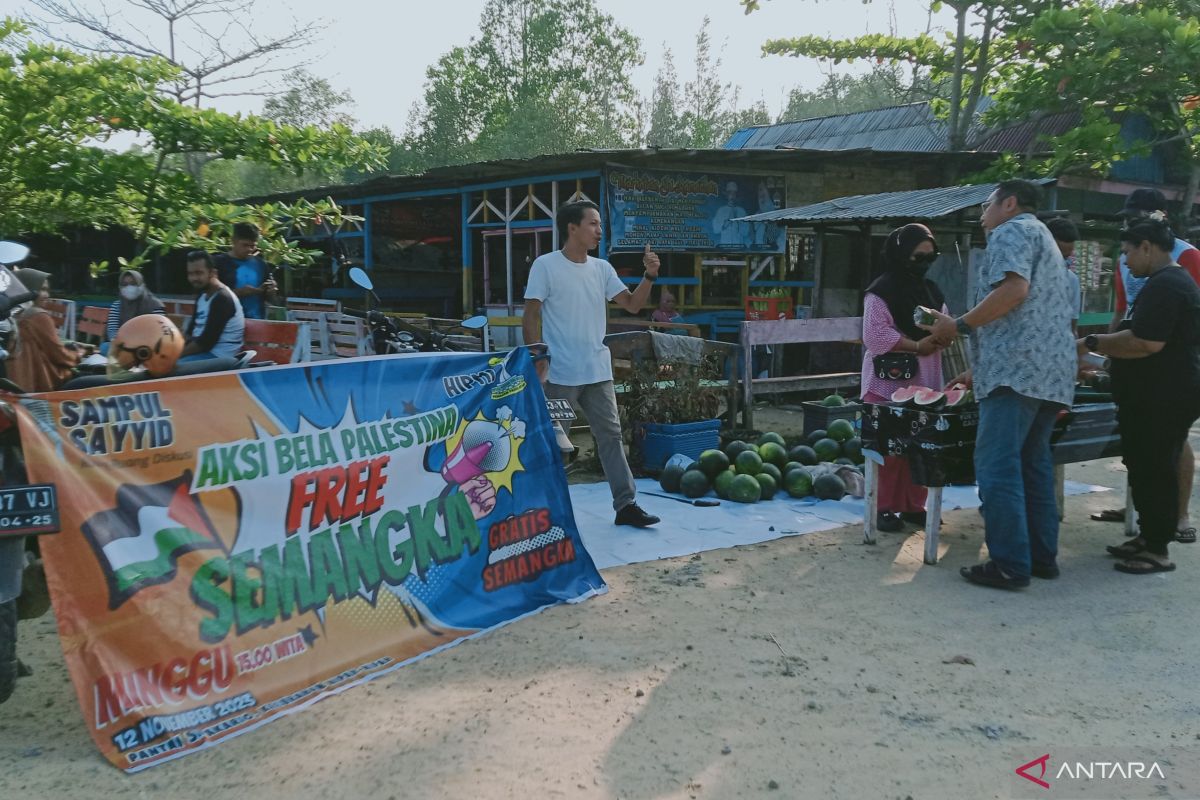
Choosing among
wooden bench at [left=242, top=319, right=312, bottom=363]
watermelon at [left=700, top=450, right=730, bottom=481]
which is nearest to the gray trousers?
watermelon at [left=700, top=450, right=730, bottom=481]

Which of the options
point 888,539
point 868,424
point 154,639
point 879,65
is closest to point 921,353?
point 868,424

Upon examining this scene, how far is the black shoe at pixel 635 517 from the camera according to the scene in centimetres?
590

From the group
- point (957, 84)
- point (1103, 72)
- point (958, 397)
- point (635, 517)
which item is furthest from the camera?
point (957, 84)

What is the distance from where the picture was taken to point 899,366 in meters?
5.73

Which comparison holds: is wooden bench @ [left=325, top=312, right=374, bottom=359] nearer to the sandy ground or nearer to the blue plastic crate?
the blue plastic crate

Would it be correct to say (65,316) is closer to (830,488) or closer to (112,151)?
(112,151)

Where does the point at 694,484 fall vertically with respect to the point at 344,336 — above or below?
below

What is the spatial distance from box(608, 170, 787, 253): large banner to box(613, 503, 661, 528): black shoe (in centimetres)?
759

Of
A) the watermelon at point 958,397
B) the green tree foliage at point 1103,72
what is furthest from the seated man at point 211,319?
the green tree foliage at point 1103,72

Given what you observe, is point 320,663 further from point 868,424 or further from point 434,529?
point 868,424

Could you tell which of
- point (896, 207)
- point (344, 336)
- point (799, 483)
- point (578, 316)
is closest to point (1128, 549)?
point (799, 483)

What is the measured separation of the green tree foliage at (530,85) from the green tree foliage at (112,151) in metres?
34.0

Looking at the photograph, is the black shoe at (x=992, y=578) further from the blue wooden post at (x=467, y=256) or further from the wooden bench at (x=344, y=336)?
the blue wooden post at (x=467, y=256)

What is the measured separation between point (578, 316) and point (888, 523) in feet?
8.02
